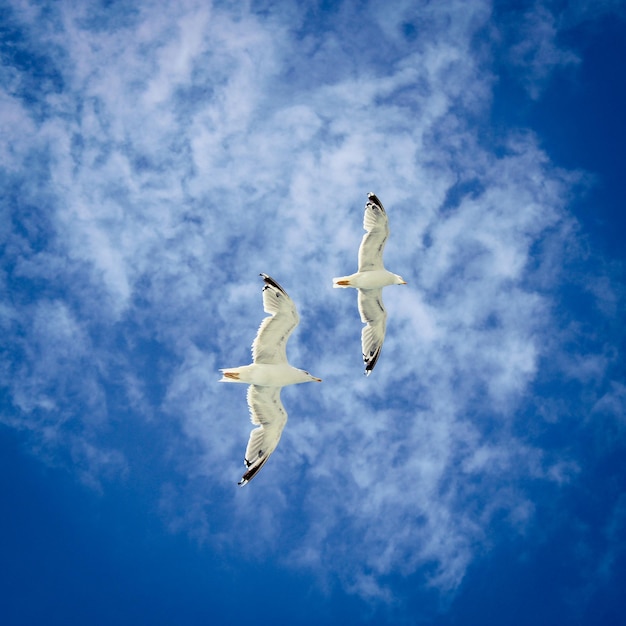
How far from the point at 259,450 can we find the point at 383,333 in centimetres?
647

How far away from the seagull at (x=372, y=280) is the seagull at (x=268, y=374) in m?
3.64

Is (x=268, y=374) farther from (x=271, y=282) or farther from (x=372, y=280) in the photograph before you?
(x=372, y=280)

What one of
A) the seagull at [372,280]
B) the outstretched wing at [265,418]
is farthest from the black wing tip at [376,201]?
the outstretched wing at [265,418]

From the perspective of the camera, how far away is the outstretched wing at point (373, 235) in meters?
21.8

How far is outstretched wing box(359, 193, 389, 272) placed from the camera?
21.8m

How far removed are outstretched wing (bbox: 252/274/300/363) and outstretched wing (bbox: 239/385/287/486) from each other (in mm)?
969

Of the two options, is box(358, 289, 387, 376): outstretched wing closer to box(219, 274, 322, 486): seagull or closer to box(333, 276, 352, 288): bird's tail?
box(333, 276, 352, 288): bird's tail

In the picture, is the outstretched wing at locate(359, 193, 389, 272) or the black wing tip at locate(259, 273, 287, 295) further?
the outstretched wing at locate(359, 193, 389, 272)

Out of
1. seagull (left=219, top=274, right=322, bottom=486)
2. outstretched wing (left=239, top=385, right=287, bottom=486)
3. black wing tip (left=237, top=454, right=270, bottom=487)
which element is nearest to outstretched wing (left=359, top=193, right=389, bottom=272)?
seagull (left=219, top=274, right=322, bottom=486)

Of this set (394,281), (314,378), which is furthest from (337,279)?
(314,378)

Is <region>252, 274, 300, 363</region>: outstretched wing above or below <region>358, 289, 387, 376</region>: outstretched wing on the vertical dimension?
below

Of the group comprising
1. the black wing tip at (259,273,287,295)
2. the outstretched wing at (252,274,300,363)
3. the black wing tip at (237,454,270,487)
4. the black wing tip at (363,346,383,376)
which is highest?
the black wing tip at (363,346,383,376)

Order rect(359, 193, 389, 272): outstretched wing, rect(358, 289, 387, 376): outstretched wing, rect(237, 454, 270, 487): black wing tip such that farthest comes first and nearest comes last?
1. rect(358, 289, 387, 376): outstretched wing
2. rect(359, 193, 389, 272): outstretched wing
3. rect(237, 454, 270, 487): black wing tip

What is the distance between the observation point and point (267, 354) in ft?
64.8
